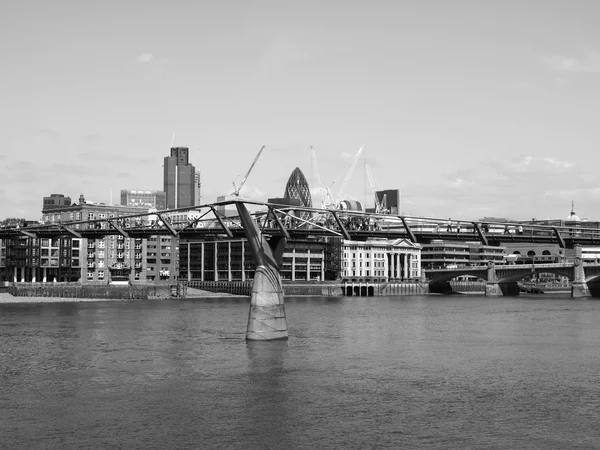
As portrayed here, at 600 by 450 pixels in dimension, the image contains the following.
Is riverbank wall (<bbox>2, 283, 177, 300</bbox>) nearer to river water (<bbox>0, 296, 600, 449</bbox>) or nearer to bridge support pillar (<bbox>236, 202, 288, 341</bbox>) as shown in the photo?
river water (<bbox>0, 296, 600, 449</bbox>)

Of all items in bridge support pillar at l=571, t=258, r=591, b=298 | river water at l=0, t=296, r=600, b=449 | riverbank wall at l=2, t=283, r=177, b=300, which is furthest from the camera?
bridge support pillar at l=571, t=258, r=591, b=298

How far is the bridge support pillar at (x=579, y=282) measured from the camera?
186m

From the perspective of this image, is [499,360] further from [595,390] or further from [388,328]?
[388,328]

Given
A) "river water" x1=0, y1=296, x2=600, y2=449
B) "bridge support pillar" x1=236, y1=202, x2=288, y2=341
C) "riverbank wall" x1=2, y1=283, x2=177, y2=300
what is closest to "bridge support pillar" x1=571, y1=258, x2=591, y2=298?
"riverbank wall" x1=2, y1=283, x2=177, y2=300

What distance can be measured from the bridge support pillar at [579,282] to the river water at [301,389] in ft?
326

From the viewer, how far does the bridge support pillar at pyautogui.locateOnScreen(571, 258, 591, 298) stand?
186m

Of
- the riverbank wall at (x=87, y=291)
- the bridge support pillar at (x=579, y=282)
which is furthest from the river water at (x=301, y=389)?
the bridge support pillar at (x=579, y=282)

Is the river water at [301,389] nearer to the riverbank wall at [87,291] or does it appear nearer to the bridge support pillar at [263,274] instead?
the bridge support pillar at [263,274]

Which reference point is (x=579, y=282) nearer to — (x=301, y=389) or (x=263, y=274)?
(x=263, y=274)

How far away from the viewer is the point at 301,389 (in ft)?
169

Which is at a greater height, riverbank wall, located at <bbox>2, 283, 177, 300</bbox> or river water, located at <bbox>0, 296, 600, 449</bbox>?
riverbank wall, located at <bbox>2, 283, 177, 300</bbox>

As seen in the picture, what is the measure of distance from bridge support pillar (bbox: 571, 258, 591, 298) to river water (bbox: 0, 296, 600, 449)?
9933 cm

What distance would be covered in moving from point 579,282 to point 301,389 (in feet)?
485

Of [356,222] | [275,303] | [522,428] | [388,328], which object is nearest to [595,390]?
[522,428]
